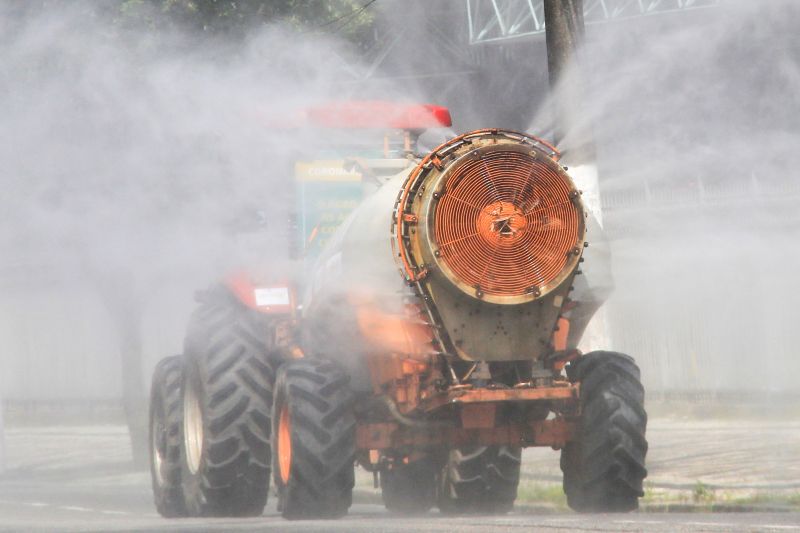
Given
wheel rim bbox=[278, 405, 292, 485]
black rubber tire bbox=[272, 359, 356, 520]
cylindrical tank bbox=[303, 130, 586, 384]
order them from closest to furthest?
cylindrical tank bbox=[303, 130, 586, 384]
black rubber tire bbox=[272, 359, 356, 520]
wheel rim bbox=[278, 405, 292, 485]

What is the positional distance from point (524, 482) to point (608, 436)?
18.4ft

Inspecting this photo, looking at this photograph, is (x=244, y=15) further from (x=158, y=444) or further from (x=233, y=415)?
(x=233, y=415)

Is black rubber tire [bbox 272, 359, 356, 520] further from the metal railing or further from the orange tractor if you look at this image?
the metal railing

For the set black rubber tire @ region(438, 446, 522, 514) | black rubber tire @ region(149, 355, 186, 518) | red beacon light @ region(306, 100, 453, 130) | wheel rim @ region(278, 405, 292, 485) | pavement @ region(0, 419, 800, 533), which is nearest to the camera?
pavement @ region(0, 419, 800, 533)

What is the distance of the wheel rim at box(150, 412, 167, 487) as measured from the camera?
1212 cm

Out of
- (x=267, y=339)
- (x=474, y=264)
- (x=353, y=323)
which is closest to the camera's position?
(x=474, y=264)

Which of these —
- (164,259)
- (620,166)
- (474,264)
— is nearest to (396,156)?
(474,264)

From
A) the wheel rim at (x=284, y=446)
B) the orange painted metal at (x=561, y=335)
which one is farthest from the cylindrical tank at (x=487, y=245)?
the wheel rim at (x=284, y=446)

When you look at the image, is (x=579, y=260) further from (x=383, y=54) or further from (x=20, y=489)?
(x=383, y=54)

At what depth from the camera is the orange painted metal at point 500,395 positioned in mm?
8492

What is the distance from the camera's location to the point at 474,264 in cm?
871

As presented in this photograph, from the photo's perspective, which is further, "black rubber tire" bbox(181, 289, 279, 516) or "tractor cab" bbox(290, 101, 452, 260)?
"tractor cab" bbox(290, 101, 452, 260)

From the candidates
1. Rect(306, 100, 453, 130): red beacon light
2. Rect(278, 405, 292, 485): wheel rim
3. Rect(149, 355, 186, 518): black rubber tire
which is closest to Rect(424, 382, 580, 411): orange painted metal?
Rect(278, 405, 292, 485): wheel rim

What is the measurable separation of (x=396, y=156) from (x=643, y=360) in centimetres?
1237
